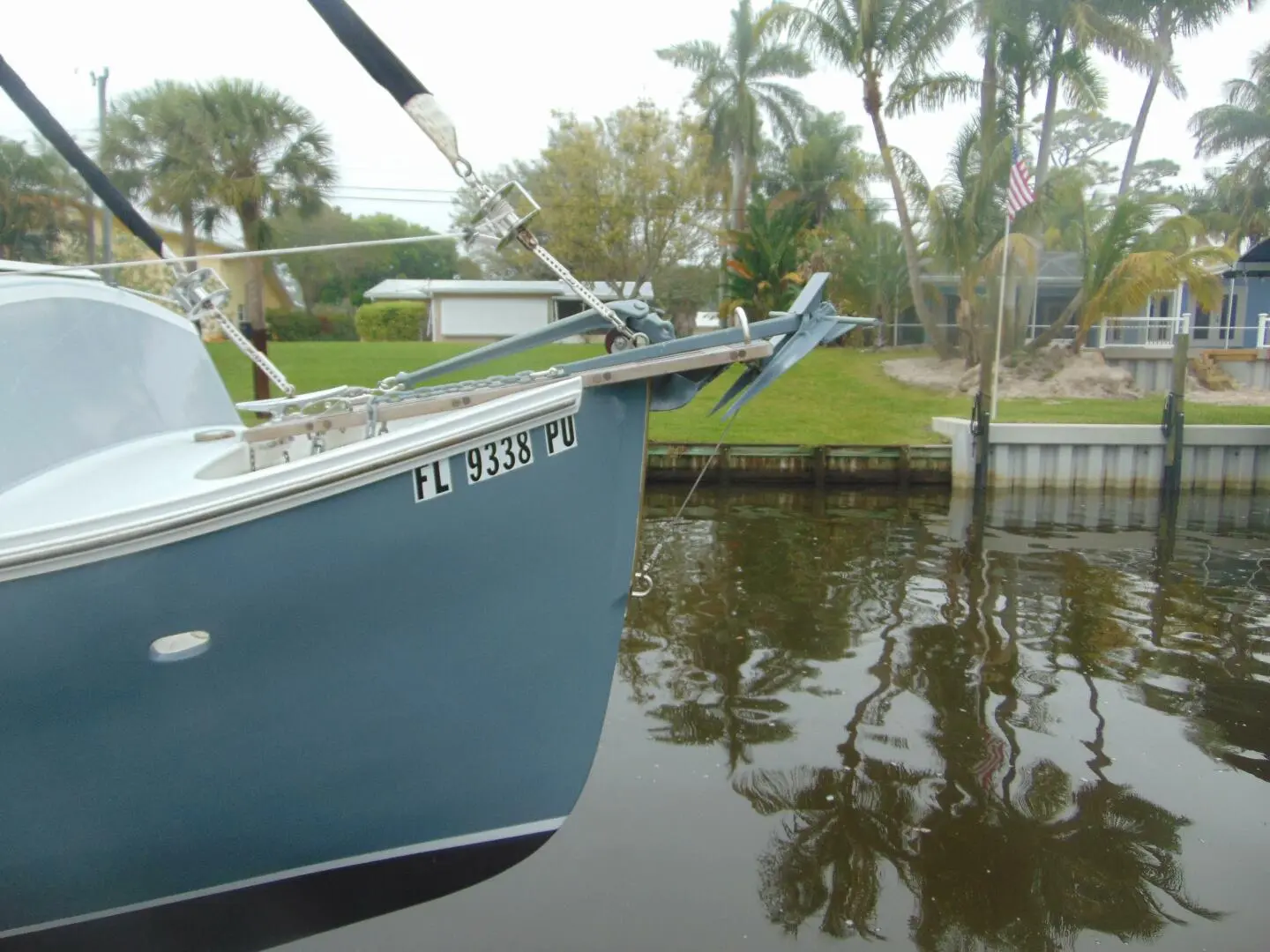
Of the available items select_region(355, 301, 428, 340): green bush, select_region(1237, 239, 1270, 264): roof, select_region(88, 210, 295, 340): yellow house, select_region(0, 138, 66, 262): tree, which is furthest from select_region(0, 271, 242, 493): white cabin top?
select_region(355, 301, 428, 340): green bush

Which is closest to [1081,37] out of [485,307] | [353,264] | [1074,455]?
[1074,455]

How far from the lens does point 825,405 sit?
22375mm

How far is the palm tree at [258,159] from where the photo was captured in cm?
2295

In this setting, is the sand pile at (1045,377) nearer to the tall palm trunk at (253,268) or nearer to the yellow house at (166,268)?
Answer: the tall palm trunk at (253,268)

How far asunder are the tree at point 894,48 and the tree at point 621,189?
705 centimetres

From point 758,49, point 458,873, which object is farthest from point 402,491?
point 758,49

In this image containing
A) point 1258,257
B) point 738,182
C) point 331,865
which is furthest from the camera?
point 738,182

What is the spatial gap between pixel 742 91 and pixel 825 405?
19.4 meters

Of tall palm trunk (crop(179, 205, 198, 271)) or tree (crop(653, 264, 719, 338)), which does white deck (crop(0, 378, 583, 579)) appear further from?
tree (crop(653, 264, 719, 338))

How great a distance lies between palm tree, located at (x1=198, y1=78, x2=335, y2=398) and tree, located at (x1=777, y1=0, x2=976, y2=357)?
1180 cm

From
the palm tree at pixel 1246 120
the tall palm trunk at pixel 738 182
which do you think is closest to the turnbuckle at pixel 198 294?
the tall palm trunk at pixel 738 182

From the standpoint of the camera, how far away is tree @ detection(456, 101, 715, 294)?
31.0 meters

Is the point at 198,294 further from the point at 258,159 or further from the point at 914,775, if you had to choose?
the point at 258,159

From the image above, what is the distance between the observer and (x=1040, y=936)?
4656 mm
